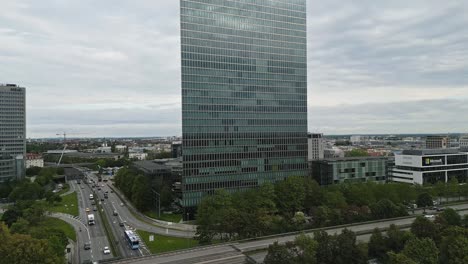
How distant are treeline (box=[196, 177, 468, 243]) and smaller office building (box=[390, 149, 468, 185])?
27.2 meters

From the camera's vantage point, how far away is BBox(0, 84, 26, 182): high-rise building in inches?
6860

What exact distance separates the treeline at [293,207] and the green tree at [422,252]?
25357 mm

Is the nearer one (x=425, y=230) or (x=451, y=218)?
(x=425, y=230)

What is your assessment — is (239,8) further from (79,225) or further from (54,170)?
(54,170)

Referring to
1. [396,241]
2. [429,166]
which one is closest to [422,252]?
[396,241]

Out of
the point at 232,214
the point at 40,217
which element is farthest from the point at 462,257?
the point at 40,217

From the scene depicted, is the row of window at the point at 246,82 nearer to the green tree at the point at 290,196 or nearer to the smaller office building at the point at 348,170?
the smaller office building at the point at 348,170

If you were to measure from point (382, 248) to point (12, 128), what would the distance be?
18689cm

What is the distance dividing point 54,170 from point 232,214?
6481 inches

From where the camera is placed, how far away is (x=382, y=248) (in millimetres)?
55438

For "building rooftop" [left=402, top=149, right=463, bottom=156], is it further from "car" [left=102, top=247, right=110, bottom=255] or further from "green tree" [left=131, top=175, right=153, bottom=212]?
"car" [left=102, top=247, right=110, bottom=255]

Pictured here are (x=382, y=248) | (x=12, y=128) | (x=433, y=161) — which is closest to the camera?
(x=382, y=248)

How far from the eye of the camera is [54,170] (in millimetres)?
198750

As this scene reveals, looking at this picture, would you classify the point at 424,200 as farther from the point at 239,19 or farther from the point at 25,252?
the point at 25,252
